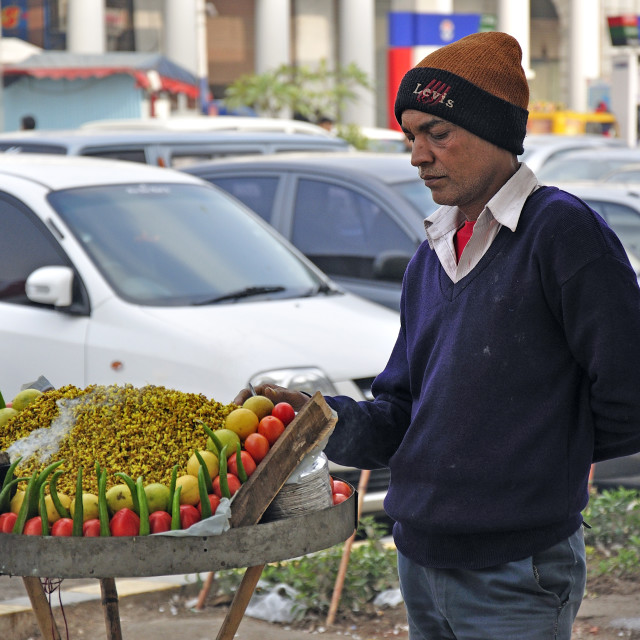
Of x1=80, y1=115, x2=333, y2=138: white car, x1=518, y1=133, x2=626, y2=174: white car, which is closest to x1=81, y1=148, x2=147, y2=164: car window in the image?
x1=80, y1=115, x2=333, y2=138: white car

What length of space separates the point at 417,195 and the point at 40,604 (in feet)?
17.0

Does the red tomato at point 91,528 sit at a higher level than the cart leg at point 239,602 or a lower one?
higher

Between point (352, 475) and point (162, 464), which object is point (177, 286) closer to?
point (352, 475)

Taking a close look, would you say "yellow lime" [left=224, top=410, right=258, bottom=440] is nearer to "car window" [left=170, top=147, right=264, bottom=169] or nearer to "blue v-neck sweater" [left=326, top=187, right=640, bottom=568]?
"blue v-neck sweater" [left=326, top=187, right=640, bottom=568]

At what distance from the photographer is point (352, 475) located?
18.0 feet

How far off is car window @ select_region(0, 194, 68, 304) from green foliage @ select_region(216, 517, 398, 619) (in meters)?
1.90

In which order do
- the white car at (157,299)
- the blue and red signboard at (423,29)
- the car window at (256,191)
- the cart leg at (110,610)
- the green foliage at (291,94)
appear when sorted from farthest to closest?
the blue and red signboard at (423,29)
the green foliage at (291,94)
the car window at (256,191)
the white car at (157,299)
the cart leg at (110,610)

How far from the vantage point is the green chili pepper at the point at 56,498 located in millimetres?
2336

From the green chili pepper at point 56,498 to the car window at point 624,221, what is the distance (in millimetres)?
6281

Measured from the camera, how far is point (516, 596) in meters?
2.31

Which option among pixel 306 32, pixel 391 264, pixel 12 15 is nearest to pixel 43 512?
pixel 391 264

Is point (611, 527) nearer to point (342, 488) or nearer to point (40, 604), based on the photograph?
point (342, 488)

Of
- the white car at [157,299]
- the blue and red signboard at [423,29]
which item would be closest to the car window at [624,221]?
the white car at [157,299]

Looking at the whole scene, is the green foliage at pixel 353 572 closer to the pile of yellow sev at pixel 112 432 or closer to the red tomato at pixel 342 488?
the red tomato at pixel 342 488
